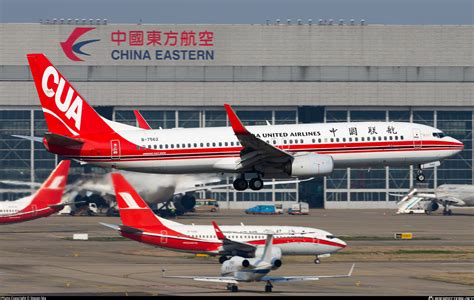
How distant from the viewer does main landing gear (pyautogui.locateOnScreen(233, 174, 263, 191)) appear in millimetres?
80562

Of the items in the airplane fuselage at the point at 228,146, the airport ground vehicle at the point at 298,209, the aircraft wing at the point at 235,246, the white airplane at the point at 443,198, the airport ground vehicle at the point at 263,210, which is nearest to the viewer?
the airplane fuselage at the point at 228,146

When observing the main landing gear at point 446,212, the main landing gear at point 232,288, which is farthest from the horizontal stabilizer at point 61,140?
the main landing gear at point 446,212

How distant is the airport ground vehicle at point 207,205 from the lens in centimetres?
19075

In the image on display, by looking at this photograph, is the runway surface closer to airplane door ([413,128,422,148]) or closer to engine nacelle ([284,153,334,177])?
airplane door ([413,128,422,148])

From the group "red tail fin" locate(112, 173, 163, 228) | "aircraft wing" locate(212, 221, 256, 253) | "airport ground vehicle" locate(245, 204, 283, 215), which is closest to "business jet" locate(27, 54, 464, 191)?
"aircraft wing" locate(212, 221, 256, 253)

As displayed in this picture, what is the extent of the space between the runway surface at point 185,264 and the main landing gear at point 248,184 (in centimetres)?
1178

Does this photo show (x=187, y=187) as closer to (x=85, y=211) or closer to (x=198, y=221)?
(x=198, y=221)

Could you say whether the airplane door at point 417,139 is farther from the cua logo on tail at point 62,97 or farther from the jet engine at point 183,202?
the jet engine at point 183,202

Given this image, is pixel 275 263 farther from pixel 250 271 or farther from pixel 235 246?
pixel 235 246

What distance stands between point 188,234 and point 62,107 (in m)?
30.1

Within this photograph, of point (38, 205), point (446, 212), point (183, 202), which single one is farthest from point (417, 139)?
point (446, 212)

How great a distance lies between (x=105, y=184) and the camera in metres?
112

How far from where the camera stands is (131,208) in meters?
110

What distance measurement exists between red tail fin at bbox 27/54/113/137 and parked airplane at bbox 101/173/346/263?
24.5 meters
